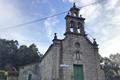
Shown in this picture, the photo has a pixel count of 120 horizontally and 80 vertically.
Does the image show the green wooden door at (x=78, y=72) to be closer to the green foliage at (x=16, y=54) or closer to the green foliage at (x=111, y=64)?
the green foliage at (x=111, y=64)

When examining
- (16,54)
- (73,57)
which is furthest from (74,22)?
(16,54)

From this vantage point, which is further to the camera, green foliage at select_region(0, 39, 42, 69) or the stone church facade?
green foliage at select_region(0, 39, 42, 69)

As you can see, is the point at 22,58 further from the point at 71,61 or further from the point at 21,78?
the point at 71,61

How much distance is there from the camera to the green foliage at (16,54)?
111ft

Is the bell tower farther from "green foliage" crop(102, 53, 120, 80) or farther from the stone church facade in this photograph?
"green foliage" crop(102, 53, 120, 80)

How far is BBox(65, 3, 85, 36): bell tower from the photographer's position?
70.4ft

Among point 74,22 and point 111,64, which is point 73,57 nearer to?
point 74,22

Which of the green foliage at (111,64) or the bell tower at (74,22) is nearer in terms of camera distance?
the bell tower at (74,22)

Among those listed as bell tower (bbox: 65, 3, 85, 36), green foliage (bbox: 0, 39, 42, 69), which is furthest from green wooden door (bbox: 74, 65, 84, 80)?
green foliage (bbox: 0, 39, 42, 69)

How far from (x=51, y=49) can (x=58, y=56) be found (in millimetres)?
1516

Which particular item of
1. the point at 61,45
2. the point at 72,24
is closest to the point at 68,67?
the point at 61,45

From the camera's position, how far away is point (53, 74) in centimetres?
1952

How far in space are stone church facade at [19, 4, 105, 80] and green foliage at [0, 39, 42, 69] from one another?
11.8 metres

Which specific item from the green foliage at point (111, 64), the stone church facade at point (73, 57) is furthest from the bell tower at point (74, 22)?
the green foliage at point (111, 64)
